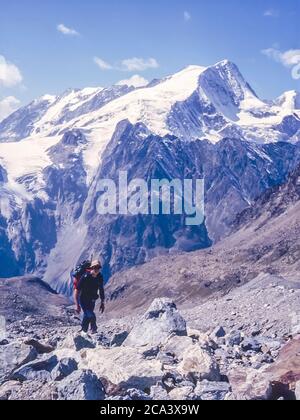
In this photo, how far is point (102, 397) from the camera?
1440 cm

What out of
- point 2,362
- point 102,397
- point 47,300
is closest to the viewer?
point 102,397

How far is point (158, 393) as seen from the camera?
14.6 m

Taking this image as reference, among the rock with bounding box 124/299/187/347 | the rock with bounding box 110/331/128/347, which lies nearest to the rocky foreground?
the rock with bounding box 124/299/187/347

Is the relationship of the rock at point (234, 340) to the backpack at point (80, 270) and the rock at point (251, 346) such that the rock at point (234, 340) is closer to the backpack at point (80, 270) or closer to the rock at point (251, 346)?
the rock at point (251, 346)

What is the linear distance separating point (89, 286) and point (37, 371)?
4670 mm

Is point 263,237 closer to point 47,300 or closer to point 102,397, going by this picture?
point 47,300

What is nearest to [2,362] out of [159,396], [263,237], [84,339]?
[84,339]

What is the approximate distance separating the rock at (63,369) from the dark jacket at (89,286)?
4189 millimetres

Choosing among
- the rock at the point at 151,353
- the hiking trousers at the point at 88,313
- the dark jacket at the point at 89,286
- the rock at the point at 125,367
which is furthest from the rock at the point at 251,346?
the hiking trousers at the point at 88,313

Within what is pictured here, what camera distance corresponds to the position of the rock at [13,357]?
53.6 ft

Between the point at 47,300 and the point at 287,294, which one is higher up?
the point at 287,294

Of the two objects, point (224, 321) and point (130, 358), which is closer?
point (130, 358)
